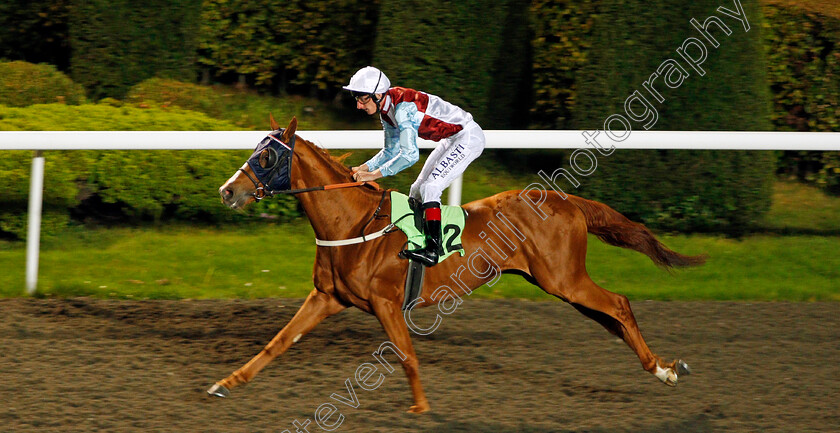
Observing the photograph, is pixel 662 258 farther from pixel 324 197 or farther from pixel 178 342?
pixel 178 342

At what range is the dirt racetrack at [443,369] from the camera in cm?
401

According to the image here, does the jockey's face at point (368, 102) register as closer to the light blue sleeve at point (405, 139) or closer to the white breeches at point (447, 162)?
the light blue sleeve at point (405, 139)

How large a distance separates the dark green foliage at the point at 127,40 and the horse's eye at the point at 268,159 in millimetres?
4827

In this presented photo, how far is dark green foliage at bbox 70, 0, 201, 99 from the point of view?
8.23 metres

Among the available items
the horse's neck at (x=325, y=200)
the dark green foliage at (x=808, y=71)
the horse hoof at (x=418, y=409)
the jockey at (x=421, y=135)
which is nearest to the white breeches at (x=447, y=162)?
the jockey at (x=421, y=135)

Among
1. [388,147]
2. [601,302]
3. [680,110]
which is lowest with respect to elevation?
[601,302]

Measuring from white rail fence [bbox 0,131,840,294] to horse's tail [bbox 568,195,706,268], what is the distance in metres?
1.17

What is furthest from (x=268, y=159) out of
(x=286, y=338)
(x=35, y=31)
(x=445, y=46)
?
(x=35, y=31)

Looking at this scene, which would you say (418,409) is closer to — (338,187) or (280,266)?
(338,187)

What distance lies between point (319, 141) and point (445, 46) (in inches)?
79.9

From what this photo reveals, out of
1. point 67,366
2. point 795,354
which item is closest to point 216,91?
point 67,366

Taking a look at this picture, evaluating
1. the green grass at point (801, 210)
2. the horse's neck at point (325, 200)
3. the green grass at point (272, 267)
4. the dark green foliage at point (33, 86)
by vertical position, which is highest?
the horse's neck at point (325, 200)

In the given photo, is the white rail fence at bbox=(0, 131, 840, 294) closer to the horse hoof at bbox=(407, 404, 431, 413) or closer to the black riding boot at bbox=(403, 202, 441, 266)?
the black riding boot at bbox=(403, 202, 441, 266)

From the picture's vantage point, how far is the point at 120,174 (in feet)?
22.7
